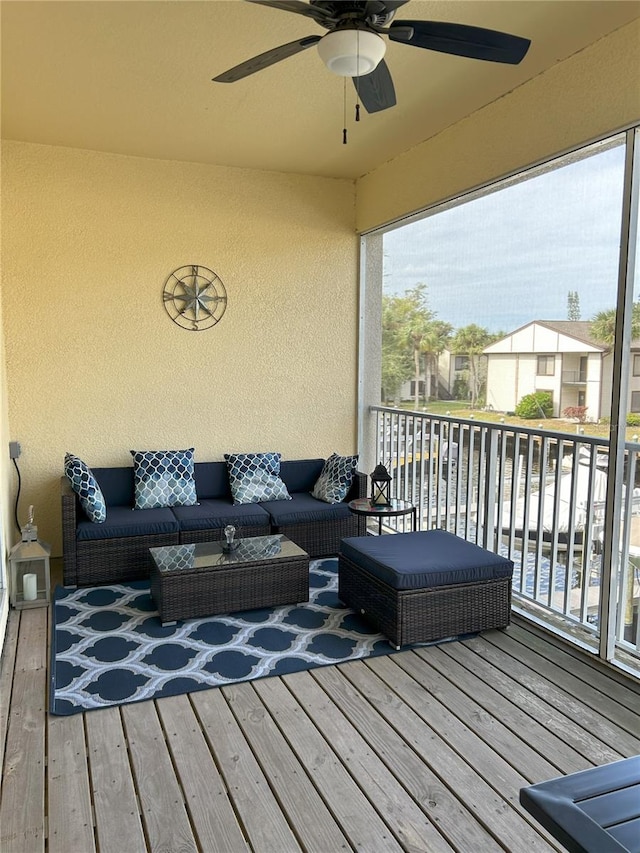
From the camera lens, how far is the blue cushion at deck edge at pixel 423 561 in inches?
134

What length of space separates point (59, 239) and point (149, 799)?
405cm

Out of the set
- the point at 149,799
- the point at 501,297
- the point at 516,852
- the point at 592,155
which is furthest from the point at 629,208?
the point at 149,799

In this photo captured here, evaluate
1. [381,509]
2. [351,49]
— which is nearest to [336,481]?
[381,509]

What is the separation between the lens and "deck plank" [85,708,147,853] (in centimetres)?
206

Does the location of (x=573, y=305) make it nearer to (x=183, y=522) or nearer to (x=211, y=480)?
(x=183, y=522)

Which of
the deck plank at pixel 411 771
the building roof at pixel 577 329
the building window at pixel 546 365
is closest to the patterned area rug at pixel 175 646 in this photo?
the deck plank at pixel 411 771

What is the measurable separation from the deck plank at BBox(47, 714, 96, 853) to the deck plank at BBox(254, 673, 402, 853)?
0.78m

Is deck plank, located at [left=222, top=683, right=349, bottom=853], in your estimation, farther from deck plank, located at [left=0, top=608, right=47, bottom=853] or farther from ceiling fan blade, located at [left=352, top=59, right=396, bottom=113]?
ceiling fan blade, located at [left=352, top=59, right=396, bottom=113]

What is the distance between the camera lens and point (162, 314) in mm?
5277

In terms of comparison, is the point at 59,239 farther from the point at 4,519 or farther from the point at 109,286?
the point at 4,519

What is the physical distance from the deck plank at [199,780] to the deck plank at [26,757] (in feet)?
1.57

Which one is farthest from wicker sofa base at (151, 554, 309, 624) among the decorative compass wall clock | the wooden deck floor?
the decorative compass wall clock

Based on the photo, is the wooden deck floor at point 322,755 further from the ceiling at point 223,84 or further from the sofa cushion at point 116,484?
the ceiling at point 223,84

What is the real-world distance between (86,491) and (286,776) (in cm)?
265
